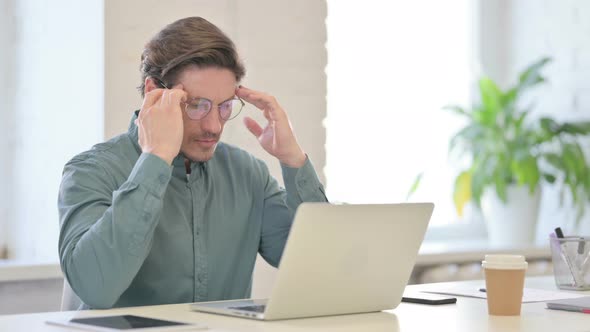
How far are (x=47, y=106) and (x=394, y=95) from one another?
67.1 inches

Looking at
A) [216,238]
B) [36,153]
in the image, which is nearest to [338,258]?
[216,238]

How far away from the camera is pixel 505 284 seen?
1.67m

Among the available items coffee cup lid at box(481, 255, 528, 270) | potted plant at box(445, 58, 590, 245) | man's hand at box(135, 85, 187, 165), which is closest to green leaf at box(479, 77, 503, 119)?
potted plant at box(445, 58, 590, 245)

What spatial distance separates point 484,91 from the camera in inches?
153

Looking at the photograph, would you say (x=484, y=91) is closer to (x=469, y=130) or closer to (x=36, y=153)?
(x=469, y=130)

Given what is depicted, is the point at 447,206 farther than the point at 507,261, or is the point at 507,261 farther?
the point at 447,206

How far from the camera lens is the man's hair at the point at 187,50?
205cm

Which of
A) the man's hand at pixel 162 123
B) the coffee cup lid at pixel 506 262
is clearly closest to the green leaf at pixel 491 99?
the man's hand at pixel 162 123

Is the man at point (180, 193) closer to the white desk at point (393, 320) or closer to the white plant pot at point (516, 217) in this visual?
the white desk at point (393, 320)

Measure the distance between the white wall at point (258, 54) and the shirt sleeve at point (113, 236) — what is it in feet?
2.97

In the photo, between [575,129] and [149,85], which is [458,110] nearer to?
[575,129]

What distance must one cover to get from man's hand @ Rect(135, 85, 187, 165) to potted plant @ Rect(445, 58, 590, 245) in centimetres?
210

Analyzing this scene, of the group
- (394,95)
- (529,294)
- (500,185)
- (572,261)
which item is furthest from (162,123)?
(394,95)

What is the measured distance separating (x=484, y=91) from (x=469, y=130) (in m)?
0.18
